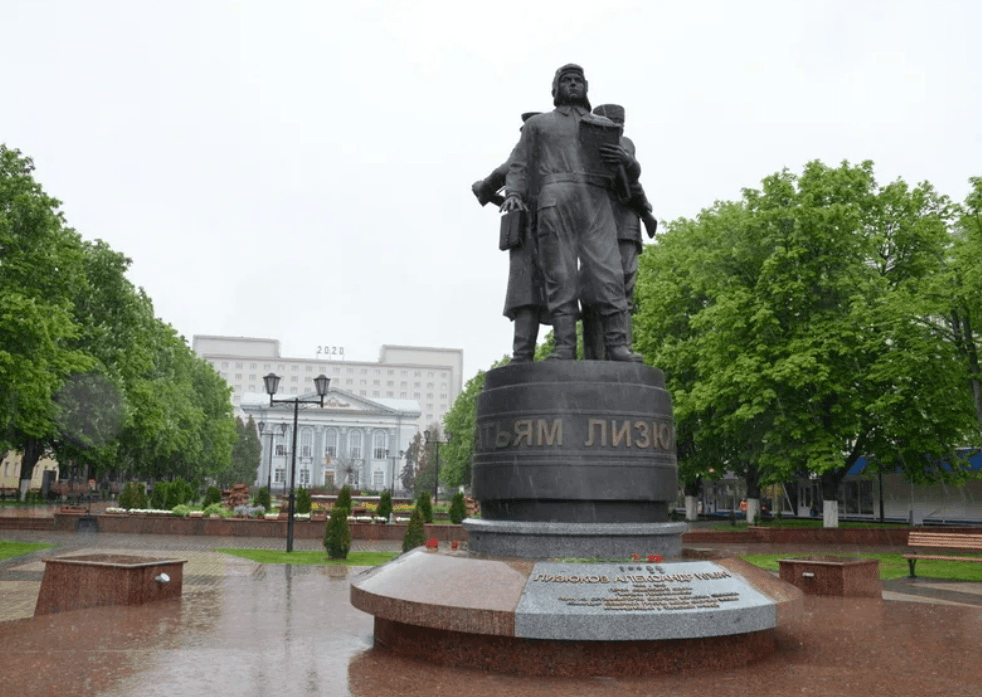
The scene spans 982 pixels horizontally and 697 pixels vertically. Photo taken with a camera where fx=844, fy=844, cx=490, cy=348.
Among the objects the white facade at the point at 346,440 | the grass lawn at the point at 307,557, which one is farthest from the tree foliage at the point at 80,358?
the white facade at the point at 346,440

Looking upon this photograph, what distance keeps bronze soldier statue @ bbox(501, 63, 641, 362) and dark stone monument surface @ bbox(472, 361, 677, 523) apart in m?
0.58

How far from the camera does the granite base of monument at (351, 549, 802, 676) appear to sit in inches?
227

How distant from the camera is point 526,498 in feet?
24.4

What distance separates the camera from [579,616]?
571cm

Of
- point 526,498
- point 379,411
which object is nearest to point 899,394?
point 526,498

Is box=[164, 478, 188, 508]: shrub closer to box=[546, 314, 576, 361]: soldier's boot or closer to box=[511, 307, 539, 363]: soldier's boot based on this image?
box=[511, 307, 539, 363]: soldier's boot

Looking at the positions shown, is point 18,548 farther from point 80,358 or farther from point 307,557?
point 80,358

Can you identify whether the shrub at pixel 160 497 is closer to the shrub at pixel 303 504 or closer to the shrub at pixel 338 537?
the shrub at pixel 303 504

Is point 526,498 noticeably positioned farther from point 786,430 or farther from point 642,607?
point 786,430

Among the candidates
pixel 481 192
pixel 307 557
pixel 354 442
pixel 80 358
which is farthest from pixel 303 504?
pixel 354 442

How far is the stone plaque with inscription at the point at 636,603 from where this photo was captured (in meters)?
5.70

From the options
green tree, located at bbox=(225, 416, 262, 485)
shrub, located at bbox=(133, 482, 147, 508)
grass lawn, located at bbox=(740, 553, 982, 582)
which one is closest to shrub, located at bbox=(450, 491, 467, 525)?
shrub, located at bbox=(133, 482, 147, 508)

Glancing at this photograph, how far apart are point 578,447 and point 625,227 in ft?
8.50

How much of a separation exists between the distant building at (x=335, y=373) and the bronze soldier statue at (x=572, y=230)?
477 ft
